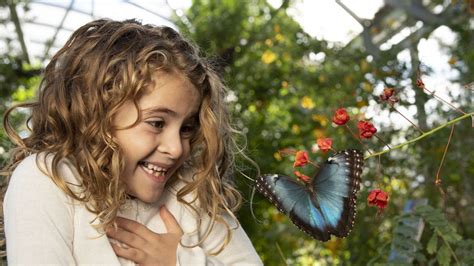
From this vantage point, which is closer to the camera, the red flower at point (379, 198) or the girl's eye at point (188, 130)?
the red flower at point (379, 198)

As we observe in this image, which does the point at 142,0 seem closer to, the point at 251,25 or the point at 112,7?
the point at 112,7

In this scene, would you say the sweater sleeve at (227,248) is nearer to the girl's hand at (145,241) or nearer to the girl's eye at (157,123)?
the girl's hand at (145,241)

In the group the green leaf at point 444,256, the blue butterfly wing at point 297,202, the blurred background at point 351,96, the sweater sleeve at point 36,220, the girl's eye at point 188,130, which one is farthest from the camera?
the blurred background at point 351,96

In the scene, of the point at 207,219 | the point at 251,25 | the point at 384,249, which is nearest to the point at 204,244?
the point at 207,219

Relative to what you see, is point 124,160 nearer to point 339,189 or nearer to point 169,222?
point 169,222

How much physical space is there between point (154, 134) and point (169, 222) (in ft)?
1.13

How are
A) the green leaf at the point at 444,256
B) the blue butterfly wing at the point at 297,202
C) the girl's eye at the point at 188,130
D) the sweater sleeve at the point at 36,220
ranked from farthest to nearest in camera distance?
1. the green leaf at the point at 444,256
2. the girl's eye at the point at 188,130
3. the blue butterfly wing at the point at 297,202
4. the sweater sleeve at the point at 36,220

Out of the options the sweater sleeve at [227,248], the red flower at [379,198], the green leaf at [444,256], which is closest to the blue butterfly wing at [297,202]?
the red flower at [379,198]

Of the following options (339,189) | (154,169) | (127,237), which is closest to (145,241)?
(127,237)

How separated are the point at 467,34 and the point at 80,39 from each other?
12.3 feet

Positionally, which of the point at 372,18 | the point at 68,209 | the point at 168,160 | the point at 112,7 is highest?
the point at 112,7

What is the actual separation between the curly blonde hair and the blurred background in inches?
13.9

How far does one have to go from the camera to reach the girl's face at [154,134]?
2.22 meters

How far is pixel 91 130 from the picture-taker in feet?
7.39
